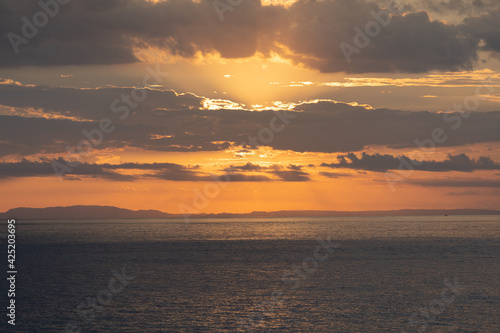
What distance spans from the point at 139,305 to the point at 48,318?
9507 mm

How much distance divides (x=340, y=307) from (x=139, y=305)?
20791 mm

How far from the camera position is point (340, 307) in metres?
56.3

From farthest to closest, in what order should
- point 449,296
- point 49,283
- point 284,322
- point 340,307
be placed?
point 49,283 < point 449,296 < point 340,307 < point 284,322

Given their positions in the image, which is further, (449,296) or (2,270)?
(2,270)

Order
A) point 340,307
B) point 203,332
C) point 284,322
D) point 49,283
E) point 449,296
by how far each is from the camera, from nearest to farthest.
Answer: point 203,332
point 284,322
point 340,307
point 449,296
point 49,283

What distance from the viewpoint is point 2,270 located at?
88000 millimetres

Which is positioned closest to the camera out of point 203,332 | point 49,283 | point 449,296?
point 203,332

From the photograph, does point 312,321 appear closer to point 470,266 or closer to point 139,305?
point 139,305

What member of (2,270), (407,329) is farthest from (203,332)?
(2,270)

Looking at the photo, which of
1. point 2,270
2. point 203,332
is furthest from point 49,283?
point 203,332

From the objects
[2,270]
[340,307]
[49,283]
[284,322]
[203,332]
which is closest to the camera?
[203,332]

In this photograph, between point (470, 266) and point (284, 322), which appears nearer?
point (284, 322)

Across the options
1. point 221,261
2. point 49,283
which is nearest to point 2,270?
point 49,283

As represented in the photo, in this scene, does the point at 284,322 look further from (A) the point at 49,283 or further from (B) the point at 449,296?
(A) the point at 49,283
